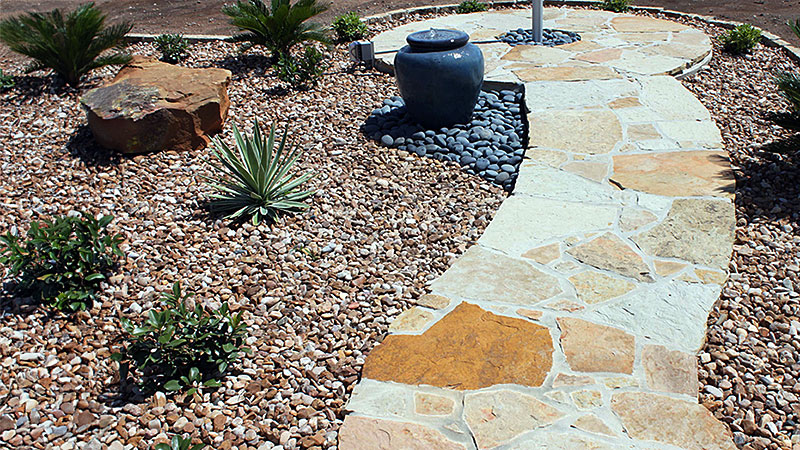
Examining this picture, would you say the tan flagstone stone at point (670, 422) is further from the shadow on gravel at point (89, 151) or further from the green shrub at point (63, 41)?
the green shrub at point (63, 41)

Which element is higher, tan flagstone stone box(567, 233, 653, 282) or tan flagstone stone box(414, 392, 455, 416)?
tan flagstone stone box(567, 233, 653, 282)

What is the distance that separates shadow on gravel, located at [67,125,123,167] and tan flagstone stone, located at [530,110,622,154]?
3.31m

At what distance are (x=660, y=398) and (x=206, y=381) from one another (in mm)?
2058

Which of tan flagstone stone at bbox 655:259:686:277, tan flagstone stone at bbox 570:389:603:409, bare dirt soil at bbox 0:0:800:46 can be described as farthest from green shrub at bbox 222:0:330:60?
tan flagstone stone at bbox 570:389:603:409

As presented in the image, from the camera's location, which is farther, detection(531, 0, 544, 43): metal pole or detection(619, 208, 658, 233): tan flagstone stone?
detection(531, 0, 544, 43): metal pole

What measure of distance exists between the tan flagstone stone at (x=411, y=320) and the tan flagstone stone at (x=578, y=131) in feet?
7.39

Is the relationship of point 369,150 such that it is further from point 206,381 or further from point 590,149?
point 206,381

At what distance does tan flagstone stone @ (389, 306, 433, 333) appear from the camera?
3.39m

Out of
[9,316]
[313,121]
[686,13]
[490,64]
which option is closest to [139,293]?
[9,316]

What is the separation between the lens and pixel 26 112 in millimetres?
5922

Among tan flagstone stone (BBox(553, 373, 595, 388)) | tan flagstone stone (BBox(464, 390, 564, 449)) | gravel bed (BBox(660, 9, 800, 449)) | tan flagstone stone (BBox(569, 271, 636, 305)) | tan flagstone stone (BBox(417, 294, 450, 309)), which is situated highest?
tan flagstone stone (BBox(417, 294, 450, 309))

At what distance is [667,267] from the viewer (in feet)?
12.1

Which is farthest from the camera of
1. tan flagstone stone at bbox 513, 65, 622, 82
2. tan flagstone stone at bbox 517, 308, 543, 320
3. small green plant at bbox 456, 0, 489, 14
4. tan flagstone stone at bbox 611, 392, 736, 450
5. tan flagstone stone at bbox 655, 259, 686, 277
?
small green plant at bbox 456, 0, 489, 14

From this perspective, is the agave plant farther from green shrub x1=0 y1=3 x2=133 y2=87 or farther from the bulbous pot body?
green shrub x1=0 y1=3 x2=133 y2=87
